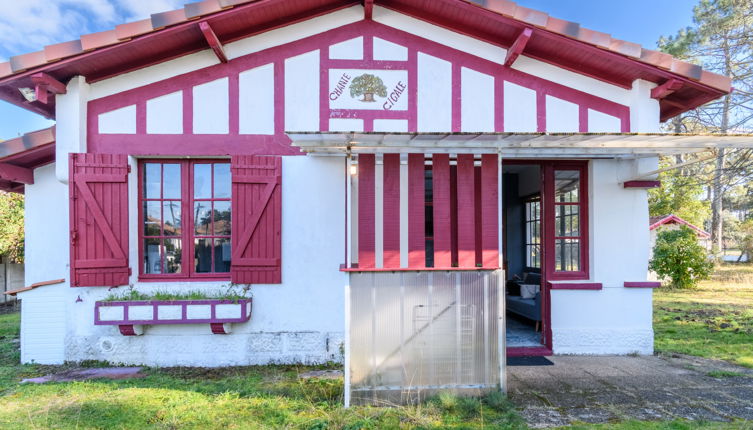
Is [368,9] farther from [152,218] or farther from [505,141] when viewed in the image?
[152,218]

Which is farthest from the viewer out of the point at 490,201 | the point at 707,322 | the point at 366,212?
the point at 707,322

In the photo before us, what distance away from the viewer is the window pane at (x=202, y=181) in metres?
5.29

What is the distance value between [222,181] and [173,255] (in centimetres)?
118

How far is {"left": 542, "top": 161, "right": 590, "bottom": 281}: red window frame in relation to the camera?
5660mm

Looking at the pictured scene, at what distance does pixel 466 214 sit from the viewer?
4137mm

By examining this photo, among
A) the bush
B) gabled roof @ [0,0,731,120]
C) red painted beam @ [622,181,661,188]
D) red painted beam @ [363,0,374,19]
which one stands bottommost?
the bush

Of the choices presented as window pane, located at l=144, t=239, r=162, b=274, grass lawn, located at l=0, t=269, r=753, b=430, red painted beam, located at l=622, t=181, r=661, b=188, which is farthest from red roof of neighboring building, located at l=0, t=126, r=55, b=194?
red painted beam, located at l=622, t=181, r=661, b=188

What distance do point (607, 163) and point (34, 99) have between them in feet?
24.7

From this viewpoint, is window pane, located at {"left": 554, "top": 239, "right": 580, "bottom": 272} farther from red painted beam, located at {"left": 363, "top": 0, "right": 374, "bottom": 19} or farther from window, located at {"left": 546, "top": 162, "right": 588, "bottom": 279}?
red painted beam, located at {"left": 363, "top": 0, "right": 374, "bottom": 19}

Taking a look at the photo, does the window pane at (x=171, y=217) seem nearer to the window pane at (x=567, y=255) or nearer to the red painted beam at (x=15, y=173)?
the red painted beam at (x=15, y=173)

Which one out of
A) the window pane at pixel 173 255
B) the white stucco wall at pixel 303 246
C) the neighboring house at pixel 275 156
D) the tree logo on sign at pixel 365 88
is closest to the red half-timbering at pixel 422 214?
the neighboring house at pixel 275 156

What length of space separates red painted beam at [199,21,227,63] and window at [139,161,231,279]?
137 cm

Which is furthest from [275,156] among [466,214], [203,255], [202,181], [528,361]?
[528,361]

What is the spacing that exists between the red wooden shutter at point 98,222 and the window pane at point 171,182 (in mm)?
475
